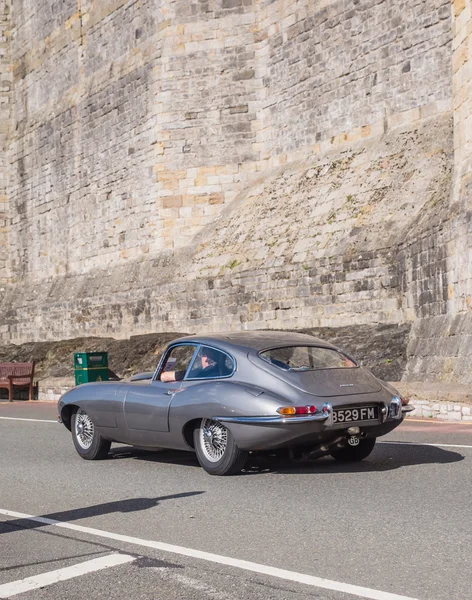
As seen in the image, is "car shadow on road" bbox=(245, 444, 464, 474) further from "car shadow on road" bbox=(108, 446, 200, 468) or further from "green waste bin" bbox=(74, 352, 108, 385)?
"green waste bin" bbox=(74, 352, 108, 385)

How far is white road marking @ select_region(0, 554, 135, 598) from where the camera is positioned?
4.89 metres

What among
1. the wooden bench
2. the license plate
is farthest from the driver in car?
the wooden bench

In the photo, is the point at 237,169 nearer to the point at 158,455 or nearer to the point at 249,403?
the point at 158,455

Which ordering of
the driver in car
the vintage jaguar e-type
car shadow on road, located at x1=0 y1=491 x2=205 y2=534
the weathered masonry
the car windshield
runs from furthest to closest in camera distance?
the weathered masonry → the driver in car → the car windshield → the vintage jaguar e-type → car shadow on road, located at x1=0 y1=491 x2=205 y2=534

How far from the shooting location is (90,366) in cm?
2169

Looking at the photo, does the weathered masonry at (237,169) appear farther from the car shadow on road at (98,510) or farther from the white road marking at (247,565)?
the white road marking at (247,565)

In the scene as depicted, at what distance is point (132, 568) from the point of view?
17.2 feet

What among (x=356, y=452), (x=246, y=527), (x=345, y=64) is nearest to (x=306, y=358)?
(x=356, y=452)

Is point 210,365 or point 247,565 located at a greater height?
point 210,365

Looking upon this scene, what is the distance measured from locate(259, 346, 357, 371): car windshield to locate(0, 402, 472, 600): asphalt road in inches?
37.5

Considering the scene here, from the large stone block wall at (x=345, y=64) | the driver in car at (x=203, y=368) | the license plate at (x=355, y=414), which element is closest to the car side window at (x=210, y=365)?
the driver in car at (x=203, y=368)

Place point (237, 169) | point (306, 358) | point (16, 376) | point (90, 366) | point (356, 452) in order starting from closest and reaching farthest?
point (306, 358)
point (356, 452)
point (90, 366)
point (16, 376)
point (237, 169)

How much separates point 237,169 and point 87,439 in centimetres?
1823

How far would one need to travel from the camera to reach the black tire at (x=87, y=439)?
9938 millimetres
